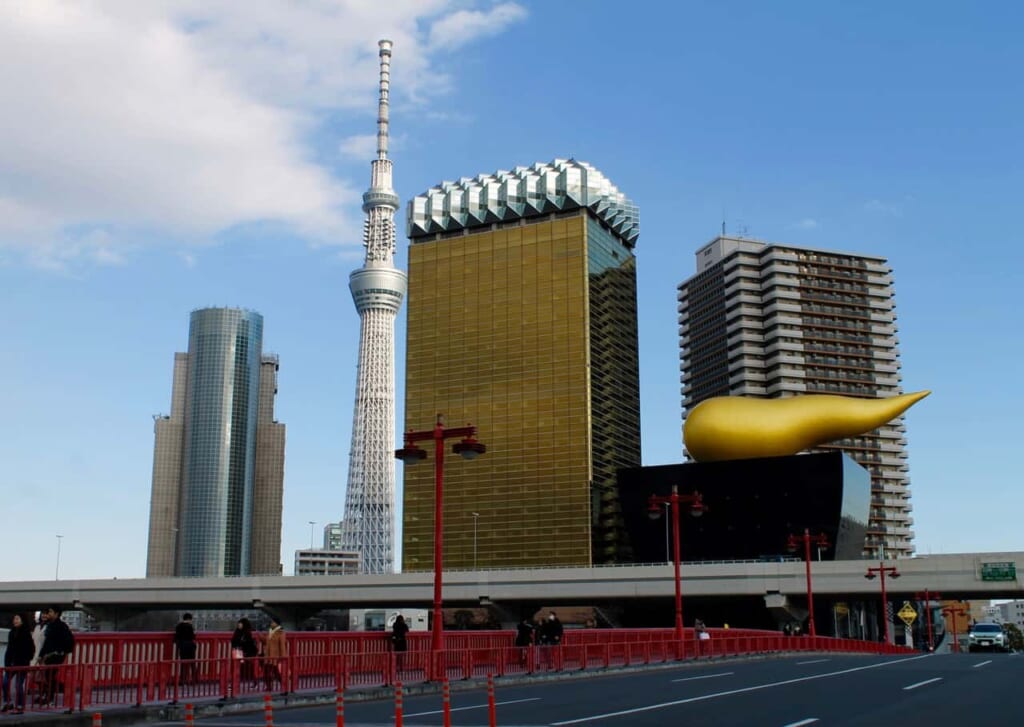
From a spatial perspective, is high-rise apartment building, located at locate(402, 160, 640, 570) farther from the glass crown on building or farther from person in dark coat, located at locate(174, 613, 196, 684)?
person in dark coat, located at locate(174, 613, 196, 684)

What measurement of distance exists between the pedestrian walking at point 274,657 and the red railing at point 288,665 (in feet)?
0.21

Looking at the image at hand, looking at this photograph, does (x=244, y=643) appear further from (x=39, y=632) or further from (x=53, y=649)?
(x=53, y=649)

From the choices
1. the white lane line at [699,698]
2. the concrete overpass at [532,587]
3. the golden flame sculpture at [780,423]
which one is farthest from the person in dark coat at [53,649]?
the golden flame sculpture at [780,423]

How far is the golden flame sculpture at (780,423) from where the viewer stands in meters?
117

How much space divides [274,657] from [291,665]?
59cm

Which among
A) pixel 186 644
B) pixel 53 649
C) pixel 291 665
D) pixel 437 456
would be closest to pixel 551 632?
pixel 437 456

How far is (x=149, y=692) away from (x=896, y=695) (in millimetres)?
14521

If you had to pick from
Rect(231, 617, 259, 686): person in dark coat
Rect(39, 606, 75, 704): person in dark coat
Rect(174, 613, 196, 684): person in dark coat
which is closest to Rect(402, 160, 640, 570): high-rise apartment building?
Rect(231, 617, 259, 686): person in dark coat

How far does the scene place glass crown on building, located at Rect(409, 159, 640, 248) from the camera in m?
174

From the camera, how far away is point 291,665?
24.4m

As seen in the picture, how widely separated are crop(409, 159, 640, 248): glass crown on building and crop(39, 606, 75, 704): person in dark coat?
15523cm

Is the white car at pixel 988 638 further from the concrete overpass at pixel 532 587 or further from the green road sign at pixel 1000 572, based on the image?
the concrete overpass at pixel 532 587

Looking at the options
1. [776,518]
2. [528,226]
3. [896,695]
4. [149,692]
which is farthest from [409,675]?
[528,226]

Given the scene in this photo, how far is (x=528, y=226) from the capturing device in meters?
172
